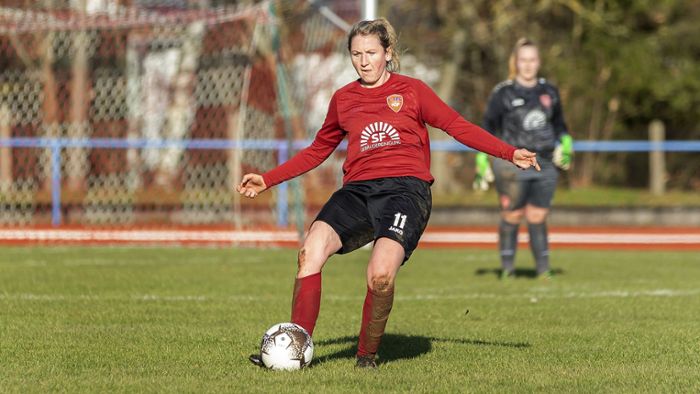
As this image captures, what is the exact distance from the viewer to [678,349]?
6965mm

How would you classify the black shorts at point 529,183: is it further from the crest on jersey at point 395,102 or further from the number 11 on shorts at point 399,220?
the number 11 on shorts at point 399,220

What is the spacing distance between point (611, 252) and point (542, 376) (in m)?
10.4

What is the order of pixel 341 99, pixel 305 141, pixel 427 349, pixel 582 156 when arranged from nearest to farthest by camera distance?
pixel 341 99
pixel 427 349
pixel 305 141
pixel 582 156

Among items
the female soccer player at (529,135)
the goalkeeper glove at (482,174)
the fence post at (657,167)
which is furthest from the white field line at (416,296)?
the fence post at (657,167)

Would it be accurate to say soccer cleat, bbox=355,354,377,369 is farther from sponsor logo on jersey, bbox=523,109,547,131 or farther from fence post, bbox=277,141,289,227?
fence post, bbox=277,141,289,227

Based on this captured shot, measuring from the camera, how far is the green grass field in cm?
586

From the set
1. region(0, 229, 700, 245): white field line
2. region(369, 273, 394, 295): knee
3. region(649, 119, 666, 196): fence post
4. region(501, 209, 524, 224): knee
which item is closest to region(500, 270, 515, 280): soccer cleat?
region(501, 209, 524, 224): knee

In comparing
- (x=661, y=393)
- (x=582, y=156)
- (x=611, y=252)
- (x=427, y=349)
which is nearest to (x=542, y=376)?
(x=661, y=393)

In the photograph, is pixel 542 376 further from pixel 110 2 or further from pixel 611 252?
pixel 110 2

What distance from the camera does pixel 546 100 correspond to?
11.1 metres

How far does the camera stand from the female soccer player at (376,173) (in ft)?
20.0

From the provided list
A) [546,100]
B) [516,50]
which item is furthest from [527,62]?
[546,100]

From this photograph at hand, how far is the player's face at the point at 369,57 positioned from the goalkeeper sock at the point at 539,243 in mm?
5303

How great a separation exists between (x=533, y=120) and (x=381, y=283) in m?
5.43
